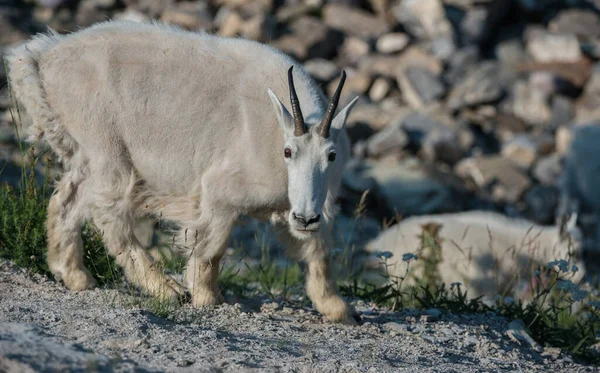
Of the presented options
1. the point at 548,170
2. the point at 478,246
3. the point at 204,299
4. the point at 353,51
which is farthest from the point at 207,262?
the point at 353,51

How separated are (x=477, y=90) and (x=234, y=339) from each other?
1662 cm

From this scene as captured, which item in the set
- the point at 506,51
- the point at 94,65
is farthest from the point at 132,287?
the point at 506,51

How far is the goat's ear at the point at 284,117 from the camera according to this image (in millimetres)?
5719

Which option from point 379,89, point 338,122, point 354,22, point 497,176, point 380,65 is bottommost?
point 497,176

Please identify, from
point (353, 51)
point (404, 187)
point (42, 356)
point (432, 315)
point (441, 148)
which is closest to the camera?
point (42, 356)

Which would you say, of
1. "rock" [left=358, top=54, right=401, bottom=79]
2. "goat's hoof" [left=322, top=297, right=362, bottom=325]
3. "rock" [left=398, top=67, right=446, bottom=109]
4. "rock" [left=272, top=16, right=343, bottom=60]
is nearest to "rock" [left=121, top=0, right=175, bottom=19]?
"rock" [left=272, top=16, right=343, bottom=60]

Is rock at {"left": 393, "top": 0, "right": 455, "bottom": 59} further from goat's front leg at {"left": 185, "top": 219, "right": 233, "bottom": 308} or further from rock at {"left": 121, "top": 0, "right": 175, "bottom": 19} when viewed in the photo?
goat's front leg at {"left": 185, "top": 219, "right": 233, "bottom": 308}

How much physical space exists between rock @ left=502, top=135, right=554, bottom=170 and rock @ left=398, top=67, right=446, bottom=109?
223 cm

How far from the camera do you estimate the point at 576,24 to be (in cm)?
2350

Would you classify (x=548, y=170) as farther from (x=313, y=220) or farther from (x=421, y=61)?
(x=313, y=220)

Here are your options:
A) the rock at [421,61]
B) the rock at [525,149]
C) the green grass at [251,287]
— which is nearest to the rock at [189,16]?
the rock at [421,61]

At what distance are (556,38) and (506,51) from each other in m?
1.32

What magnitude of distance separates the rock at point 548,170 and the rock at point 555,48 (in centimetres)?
412

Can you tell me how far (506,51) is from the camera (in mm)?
22906
